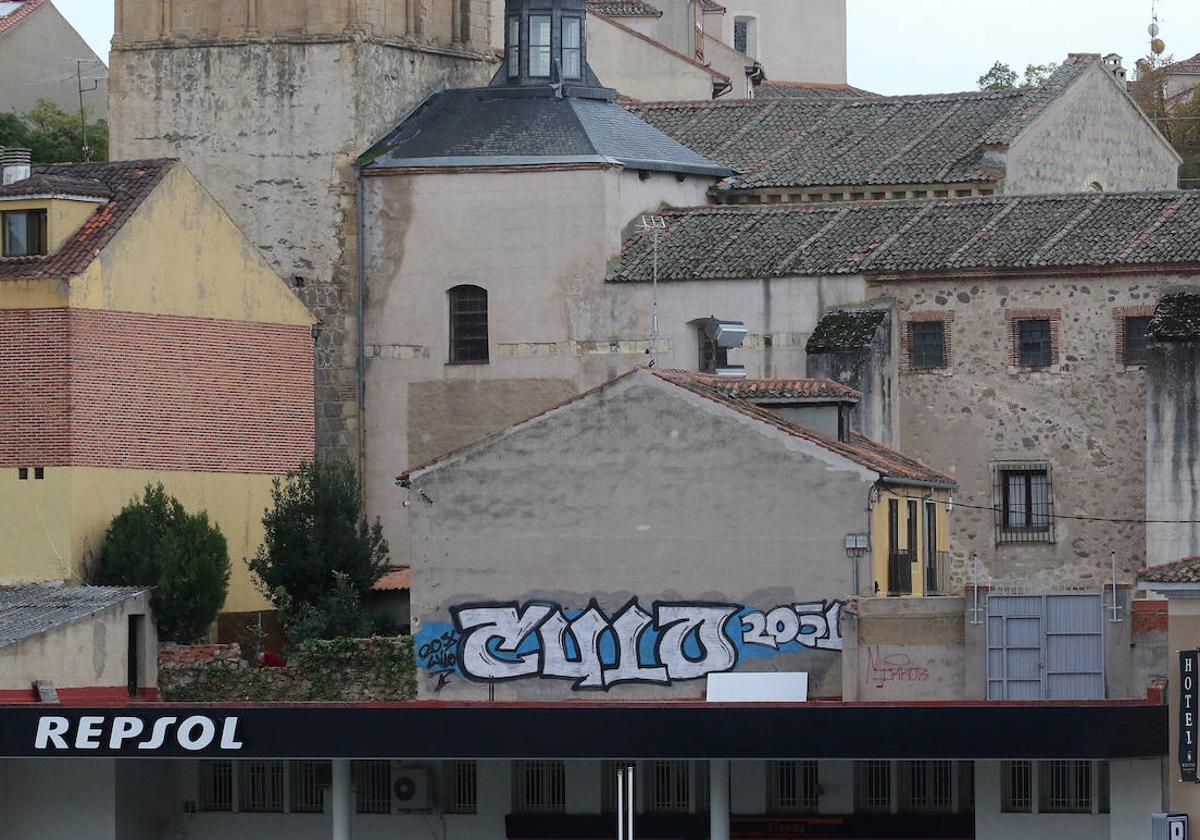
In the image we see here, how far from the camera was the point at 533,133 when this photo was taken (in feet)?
234

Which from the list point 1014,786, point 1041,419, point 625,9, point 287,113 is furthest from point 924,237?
point 625,9

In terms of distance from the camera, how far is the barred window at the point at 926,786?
51.5m

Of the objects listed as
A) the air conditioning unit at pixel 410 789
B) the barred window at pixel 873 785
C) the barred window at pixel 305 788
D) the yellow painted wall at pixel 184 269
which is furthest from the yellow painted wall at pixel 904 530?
the yellow painted wall at pixel 184 269

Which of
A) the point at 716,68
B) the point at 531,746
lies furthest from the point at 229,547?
the point at 716,68

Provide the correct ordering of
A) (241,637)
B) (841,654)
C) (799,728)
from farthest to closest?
(241,637), (841,654), (799,728)

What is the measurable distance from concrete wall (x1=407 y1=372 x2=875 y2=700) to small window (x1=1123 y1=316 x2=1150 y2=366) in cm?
1362

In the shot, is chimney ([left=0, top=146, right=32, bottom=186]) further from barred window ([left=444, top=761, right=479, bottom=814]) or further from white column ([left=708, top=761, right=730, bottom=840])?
white column ([left=708, top=761, right=730, bottom=840])

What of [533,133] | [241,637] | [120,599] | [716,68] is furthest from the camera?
[716,68]

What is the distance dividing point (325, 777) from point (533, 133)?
20.8 meters

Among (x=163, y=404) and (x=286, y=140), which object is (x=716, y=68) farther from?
(x=163, y=404)

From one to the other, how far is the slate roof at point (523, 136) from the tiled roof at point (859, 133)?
1932 millimetres

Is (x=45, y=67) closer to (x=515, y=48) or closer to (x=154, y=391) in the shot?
(x=515, y=48)

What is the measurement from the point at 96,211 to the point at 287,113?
9.29m

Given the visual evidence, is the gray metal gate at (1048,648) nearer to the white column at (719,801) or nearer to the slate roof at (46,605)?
the white column at (719,801)
